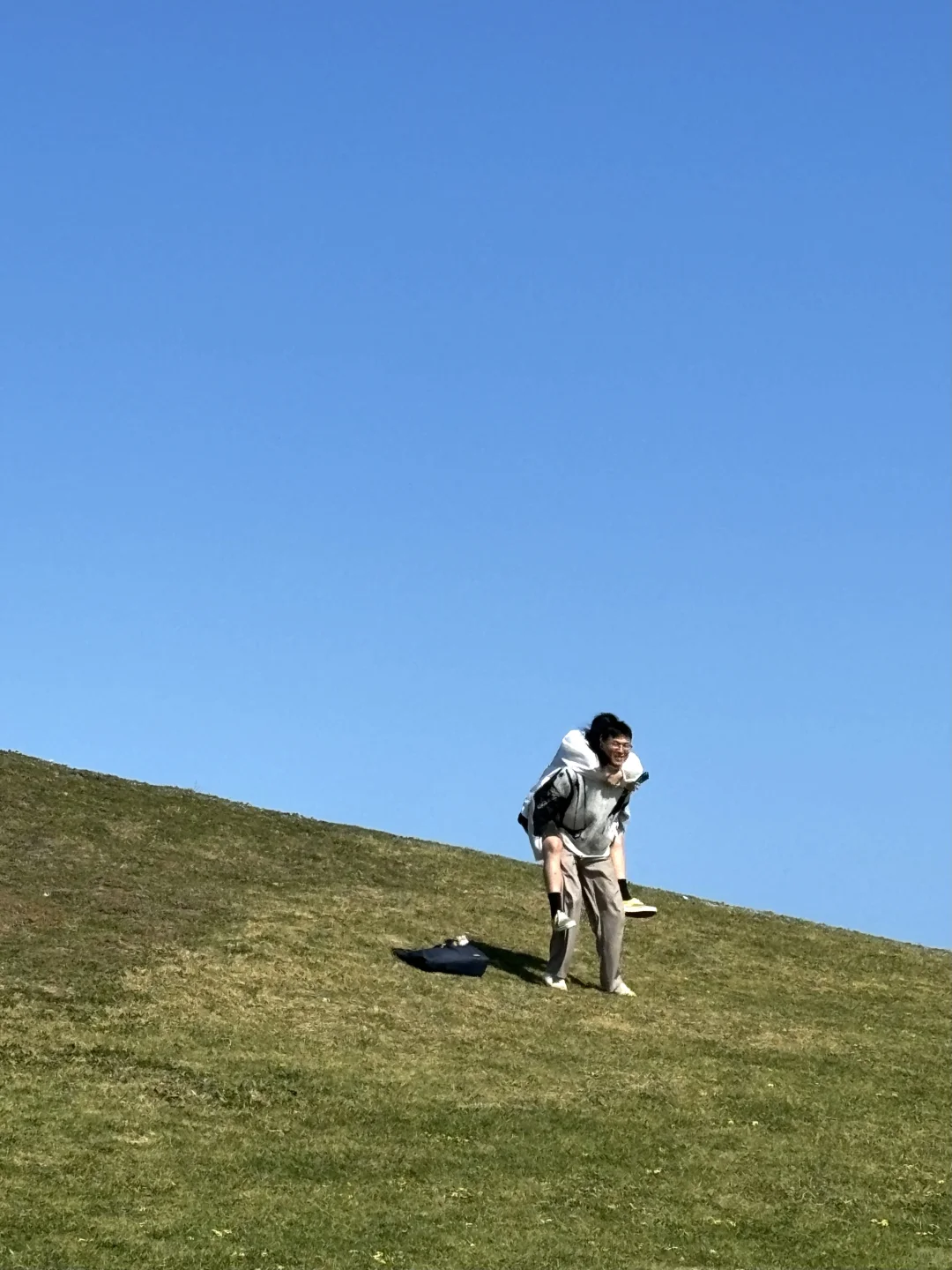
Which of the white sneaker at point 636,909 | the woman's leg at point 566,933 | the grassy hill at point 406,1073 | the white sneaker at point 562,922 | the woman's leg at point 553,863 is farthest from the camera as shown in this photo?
the white sneaker at point 636,909

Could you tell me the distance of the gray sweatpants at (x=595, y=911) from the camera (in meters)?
15.8

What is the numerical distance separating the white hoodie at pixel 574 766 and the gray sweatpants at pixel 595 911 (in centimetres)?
42

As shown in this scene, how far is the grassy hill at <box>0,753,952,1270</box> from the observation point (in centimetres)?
952

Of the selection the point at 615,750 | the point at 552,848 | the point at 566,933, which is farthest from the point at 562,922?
the point at 615,750

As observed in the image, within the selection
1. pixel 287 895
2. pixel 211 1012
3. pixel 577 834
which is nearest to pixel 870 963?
pixel 577 834

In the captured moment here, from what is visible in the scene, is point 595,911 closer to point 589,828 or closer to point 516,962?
point 589,828

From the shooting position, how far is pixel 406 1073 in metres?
12.5

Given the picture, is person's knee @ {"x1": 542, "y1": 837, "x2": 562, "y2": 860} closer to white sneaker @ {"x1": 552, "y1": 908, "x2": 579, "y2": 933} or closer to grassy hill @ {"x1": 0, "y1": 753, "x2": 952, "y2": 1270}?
white sneaker @ {"x1": 552, "y1": 908, "x2": 579, "y2": 933}

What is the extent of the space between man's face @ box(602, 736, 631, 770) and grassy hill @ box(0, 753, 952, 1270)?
2127 millimetres

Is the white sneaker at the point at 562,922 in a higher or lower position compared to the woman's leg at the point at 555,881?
lower

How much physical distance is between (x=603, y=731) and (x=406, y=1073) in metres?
4.36

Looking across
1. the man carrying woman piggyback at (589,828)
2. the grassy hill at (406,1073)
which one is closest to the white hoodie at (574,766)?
the man carrying woman piggyback at (589,828)

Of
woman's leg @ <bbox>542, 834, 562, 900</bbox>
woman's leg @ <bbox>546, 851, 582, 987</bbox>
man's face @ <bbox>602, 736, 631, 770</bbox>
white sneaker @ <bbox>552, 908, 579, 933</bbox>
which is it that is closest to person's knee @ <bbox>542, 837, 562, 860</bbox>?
woman's leg @ <bbox>542, 834, 562, 900</bbox>

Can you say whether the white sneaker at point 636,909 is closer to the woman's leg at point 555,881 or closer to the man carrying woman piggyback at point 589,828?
the man carrying woman piggyback at point 589,828
